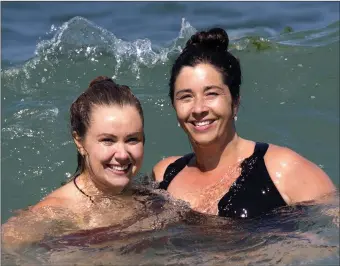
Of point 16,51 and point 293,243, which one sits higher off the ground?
point 16,51

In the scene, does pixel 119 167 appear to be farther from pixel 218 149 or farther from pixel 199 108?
pixel 218 149

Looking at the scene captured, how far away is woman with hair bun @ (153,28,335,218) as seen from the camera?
5230mm

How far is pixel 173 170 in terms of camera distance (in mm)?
5781

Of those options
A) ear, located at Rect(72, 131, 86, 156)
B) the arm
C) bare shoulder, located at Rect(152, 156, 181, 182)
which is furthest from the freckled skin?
the arm

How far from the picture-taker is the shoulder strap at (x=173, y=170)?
5727mm

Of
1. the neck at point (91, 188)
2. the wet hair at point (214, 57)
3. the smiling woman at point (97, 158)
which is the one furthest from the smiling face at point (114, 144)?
the wet hair at point (214, 57)

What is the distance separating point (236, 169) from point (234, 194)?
183 mm

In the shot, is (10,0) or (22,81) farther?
(10,0)

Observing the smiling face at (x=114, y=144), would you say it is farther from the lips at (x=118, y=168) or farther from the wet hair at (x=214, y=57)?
the wet hair at (x=214, y=57)

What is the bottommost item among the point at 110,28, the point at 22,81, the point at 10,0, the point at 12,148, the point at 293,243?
the point at 293,243

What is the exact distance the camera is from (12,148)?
7.62 m

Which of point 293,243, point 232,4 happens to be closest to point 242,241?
point 293,243

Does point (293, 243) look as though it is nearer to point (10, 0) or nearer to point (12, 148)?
point (12, 148)

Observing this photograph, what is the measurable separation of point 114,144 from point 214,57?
0.91 m
